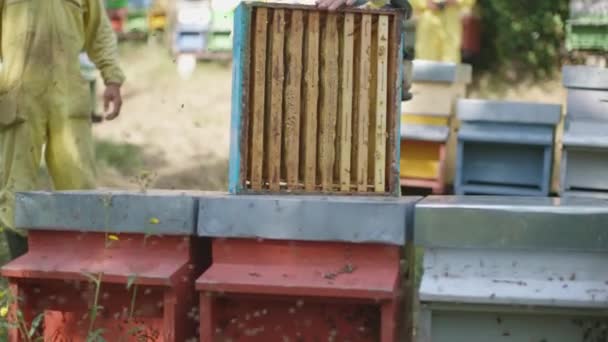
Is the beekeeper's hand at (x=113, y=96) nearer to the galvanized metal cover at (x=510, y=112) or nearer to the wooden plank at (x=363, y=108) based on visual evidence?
the wooden plank at (x=363, y=108)

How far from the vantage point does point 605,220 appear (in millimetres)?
2520

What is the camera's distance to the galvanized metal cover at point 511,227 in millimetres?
2514

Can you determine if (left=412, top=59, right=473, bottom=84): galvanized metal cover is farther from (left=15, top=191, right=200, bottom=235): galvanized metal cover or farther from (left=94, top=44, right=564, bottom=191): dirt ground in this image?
(left=15, top=191, right=200, bottom=235): galvanized metal cover

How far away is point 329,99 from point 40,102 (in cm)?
119

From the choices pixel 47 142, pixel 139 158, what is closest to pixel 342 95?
pixel 47 142

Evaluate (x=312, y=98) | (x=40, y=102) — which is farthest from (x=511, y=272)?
(x=40, y=102)

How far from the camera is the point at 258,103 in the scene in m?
3.00

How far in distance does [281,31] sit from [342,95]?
9.4 inches

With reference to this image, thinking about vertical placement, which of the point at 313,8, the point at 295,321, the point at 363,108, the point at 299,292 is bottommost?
the point at 295,321

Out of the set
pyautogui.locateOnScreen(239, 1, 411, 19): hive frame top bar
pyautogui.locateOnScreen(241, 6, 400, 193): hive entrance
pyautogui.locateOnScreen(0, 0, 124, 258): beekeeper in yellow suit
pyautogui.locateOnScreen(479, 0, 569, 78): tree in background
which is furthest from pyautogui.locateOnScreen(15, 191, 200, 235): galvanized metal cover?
pyautogui.locateOnScreen(479, 0, 569, 78): tree in background

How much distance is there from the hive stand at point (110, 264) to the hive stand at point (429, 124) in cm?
284

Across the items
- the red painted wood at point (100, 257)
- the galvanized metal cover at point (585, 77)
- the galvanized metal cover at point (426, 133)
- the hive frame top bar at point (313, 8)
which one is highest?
the hive frame top bar at point (313, 8)

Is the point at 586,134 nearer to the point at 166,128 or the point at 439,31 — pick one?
the point at 439,31

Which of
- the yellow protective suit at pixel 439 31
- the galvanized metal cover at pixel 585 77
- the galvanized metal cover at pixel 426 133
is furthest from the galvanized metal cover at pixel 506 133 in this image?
the yellow protective suit at pixel 439 31
